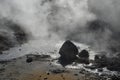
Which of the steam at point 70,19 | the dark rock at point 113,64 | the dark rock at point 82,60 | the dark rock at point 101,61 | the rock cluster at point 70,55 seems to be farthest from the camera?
the steam at point 70,19

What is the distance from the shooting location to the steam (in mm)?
54438

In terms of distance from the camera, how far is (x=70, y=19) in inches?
2436

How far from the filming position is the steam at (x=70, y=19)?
179ft

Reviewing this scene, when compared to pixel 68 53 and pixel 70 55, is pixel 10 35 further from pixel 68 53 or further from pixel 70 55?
pixel 70 55

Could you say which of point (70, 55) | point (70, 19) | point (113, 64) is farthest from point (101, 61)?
point (70, 19)

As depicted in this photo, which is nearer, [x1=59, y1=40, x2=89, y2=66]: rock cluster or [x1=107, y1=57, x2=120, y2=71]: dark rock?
[x1=107, y1=57, x2=120, y2=71]: dark rock

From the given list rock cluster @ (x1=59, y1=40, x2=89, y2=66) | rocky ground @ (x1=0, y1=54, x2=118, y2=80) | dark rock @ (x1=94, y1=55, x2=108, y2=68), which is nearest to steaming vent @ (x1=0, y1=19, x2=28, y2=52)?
rocky ground @ (x1=0, y1=54, x2=118, y2=80)

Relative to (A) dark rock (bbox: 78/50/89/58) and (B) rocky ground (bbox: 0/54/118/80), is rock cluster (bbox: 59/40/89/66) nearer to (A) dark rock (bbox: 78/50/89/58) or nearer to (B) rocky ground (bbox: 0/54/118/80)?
(A) dark rock (bbox: 78/50/89/58)

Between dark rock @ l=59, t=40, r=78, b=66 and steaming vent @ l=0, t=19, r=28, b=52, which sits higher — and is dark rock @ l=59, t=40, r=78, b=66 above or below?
below

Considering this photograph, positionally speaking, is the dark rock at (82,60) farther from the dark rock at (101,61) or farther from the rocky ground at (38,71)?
the rocky ground at (38,71)

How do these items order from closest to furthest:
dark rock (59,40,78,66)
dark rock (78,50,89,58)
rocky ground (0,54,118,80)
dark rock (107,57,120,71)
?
1. rocky ground (0,54,118,80)
2. dark rock (107,57,120,71)
3. dark rock (59,40,78,66)
4. dark rock (78,50,89,58)

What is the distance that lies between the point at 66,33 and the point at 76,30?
7.38ft

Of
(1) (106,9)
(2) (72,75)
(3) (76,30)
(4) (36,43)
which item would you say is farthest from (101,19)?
(2) (72,75)

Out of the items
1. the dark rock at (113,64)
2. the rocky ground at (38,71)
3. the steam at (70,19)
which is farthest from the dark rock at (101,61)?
the steam at (70,19)
